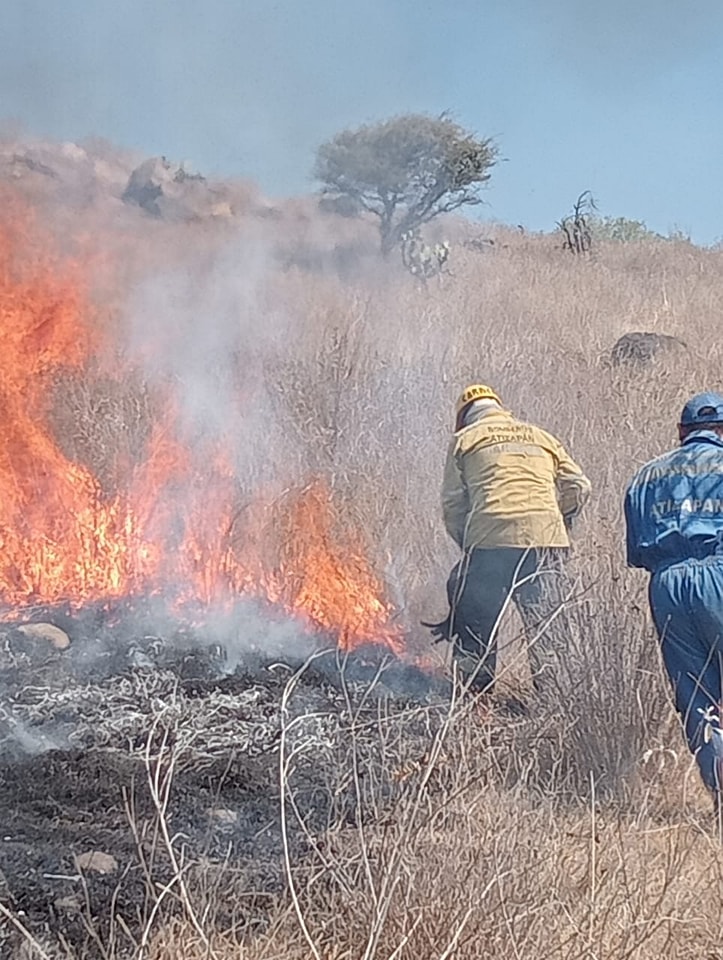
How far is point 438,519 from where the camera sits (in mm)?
8031

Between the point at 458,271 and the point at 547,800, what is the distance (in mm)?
15119

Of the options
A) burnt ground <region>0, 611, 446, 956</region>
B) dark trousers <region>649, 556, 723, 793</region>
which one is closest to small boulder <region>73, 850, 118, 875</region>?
burnt ground <region>0, 611, 446, 956</region>

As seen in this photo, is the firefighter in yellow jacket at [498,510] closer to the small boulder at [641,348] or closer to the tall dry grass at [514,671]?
the tall dry grass at [514,671]

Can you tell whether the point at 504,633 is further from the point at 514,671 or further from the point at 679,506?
the point at 679,506

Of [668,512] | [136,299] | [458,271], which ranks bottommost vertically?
[668,512]

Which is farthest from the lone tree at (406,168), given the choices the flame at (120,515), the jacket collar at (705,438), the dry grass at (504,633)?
the jacket collar at (705,438)

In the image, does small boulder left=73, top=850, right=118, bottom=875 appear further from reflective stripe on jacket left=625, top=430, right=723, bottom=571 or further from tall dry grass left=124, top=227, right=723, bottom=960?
reflective stripe on jacket left=625, top=430, right=723, bottom=571

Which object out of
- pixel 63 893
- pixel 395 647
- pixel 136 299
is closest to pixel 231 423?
pixel 136 299

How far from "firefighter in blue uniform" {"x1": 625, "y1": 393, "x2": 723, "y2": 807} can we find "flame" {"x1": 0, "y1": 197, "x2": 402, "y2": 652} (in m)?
2.63

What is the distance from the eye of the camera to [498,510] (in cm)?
613

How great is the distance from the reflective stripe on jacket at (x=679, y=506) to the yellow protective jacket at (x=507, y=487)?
111 cm

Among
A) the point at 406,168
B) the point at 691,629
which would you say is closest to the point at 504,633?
the point at 691,629

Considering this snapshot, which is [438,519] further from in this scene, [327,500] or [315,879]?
[315,879]

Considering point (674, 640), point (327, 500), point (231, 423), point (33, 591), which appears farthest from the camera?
point (231, 423)
